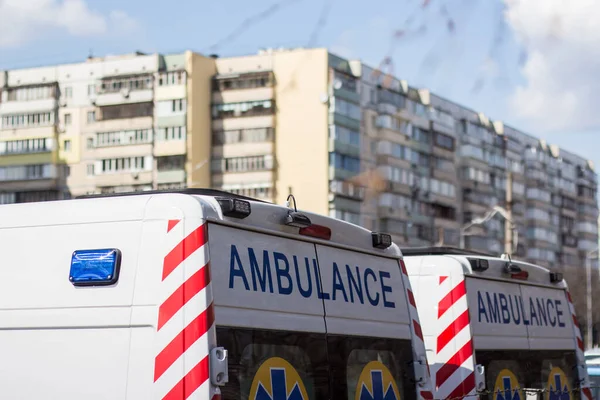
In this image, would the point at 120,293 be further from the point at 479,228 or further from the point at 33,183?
the point at 479,228

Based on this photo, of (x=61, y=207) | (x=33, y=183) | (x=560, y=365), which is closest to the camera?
(x=61, y=207)

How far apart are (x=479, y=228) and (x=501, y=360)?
293 feet

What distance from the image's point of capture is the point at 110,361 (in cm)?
464

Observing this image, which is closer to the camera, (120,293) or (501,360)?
(120,293)

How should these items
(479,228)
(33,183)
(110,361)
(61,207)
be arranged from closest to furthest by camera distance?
1. (110,361)
2. (61,207)
3. (33,183)
4. (479,228)

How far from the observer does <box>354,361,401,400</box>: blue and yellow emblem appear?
5.79 meters

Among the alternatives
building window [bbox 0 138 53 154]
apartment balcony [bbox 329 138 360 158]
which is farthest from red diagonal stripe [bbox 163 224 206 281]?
building window [bbox 0 138 53 154]

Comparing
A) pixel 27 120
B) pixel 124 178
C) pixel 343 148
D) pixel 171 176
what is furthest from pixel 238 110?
pixel 27 120

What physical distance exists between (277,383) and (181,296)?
2.44 ft

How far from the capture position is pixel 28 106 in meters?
85.2

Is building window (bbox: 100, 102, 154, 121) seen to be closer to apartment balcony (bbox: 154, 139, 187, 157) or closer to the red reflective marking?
apartment balcony (bbox: 154, 139, 187, 157)

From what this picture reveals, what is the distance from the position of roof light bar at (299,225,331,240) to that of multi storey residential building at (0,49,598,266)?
72762 mm

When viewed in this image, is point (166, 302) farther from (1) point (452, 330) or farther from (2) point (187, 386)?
(1) point (452, 330)

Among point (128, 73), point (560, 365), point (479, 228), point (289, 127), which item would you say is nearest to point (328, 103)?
point (289, 127)
